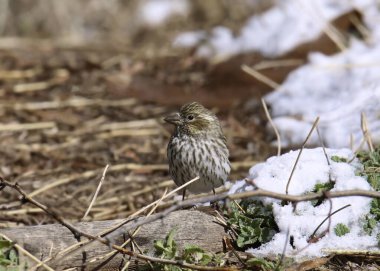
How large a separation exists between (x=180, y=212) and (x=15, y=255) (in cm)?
93

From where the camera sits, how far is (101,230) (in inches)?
165

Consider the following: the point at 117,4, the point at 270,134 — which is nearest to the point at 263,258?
the point at 270,134

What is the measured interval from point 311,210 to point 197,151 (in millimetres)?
1373

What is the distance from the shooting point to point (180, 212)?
171 inches

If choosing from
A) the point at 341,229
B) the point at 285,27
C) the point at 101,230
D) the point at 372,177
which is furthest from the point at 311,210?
the point at 285,27

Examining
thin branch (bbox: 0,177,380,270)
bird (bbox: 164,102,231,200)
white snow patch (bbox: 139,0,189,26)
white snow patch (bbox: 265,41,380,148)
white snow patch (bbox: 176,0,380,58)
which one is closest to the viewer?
thin branch (bbox: 0,177,380,270)

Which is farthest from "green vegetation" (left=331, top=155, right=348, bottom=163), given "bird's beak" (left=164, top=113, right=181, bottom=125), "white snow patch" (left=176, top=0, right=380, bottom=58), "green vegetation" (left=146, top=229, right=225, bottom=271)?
"white snow patch" (left=176, top=0, right=380, bottom=58)

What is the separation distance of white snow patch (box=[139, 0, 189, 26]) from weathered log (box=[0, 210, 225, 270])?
25.6ft

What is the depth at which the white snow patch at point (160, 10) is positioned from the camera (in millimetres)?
11859

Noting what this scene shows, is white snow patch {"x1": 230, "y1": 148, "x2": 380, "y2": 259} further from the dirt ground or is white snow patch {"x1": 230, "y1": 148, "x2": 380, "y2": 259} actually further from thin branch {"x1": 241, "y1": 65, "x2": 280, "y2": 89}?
thin branch {"x1": 241, "y1": 65, "x2": 280, "y2": 89}

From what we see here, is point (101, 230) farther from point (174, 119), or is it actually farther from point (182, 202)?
point (174, 119)

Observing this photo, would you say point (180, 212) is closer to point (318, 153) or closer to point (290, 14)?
point (318, 153)

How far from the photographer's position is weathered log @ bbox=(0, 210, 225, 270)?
13.4 ft

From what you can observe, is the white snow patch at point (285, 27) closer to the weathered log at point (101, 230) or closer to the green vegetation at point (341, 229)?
the green vegetation at point (341, 229)
